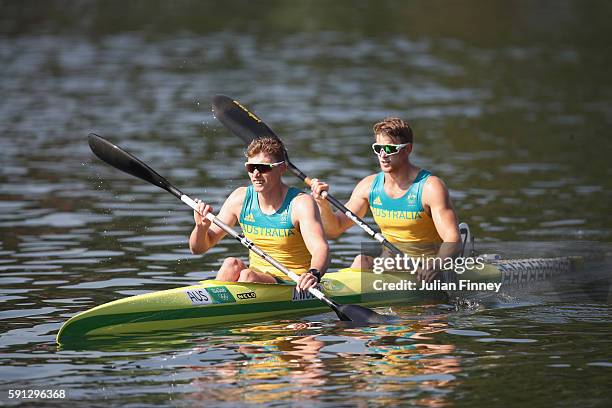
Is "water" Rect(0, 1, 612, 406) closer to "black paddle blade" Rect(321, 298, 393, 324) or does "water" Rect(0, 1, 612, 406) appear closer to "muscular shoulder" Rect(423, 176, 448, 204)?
"black paddle blade" Rect(321, 298, 393, 324)

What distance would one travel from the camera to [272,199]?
14.0 meters

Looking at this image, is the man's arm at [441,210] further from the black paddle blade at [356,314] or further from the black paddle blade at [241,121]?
the black paddle blade at [241,121]

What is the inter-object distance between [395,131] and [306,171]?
9283 millimetres

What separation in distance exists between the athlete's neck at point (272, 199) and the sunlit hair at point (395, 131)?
1486 mm

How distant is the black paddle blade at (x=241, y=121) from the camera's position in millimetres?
16944

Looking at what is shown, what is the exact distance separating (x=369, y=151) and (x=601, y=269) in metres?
10.7

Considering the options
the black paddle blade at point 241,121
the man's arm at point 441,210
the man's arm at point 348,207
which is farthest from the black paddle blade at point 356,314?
the black paddle blade at point 241,121

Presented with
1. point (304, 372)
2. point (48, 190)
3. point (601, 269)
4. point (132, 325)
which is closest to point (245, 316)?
point (132, 325)

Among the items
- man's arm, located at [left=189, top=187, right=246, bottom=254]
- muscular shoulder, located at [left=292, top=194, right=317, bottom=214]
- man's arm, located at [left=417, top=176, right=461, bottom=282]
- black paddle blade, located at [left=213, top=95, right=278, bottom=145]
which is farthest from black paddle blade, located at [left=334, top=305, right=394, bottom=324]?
black paddle blade, located at [left=213, top=95, right=278, bottom=145]

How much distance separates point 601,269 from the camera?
16.5 metres

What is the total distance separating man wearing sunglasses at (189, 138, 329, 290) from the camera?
1366 cm

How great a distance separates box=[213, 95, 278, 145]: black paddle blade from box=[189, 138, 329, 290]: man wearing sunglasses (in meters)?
2.57

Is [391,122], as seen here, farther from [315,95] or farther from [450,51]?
[450,51]

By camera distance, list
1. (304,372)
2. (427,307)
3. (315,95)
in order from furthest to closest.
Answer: (315,95) → (427,307) → (304,372)
